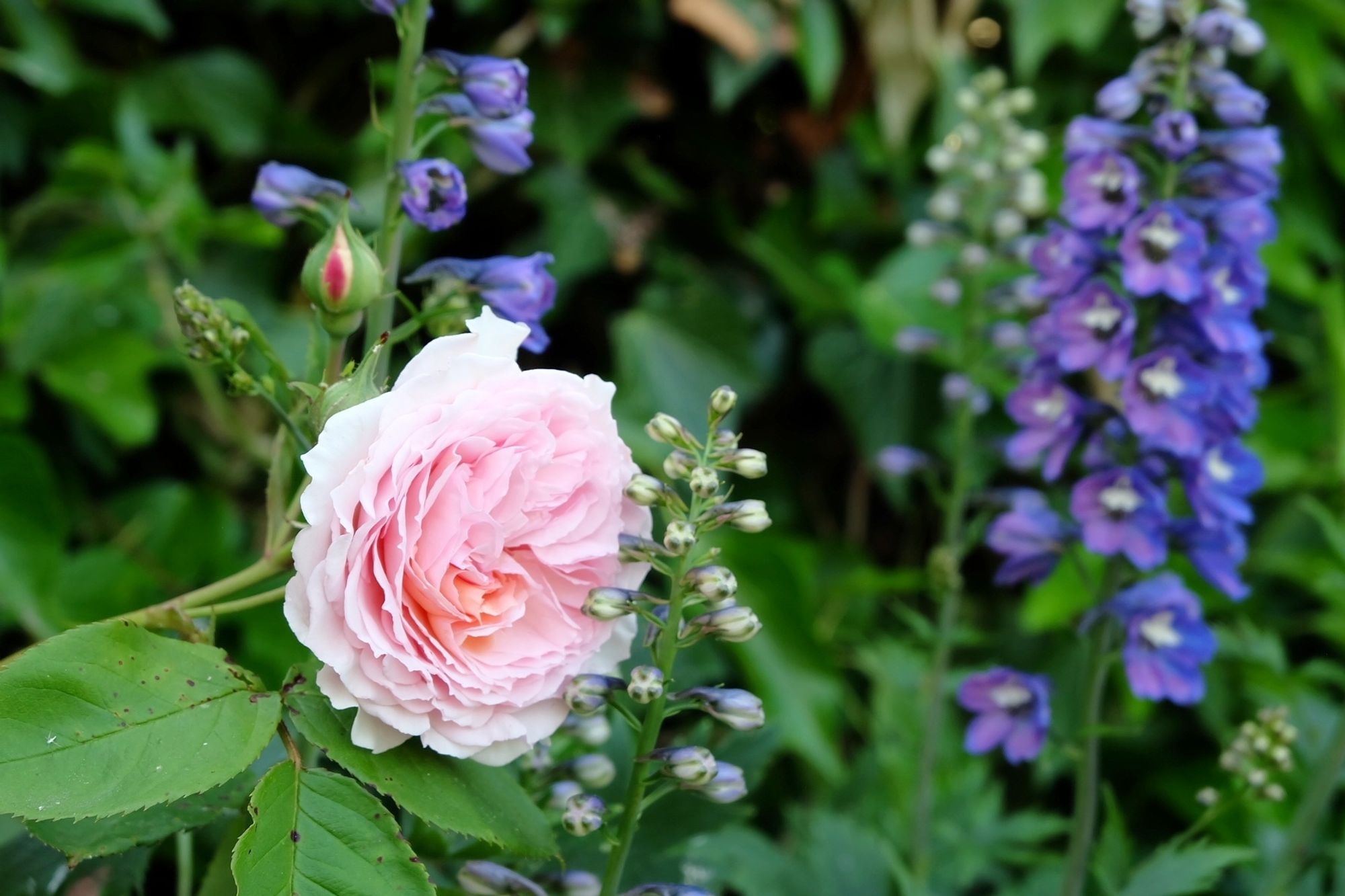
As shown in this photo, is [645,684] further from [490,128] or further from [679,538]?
[490,128]

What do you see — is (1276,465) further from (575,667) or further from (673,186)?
(575,667)

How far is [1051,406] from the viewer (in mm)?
910

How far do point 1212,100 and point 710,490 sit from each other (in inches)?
22.3

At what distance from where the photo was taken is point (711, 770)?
→ 0.56 metres

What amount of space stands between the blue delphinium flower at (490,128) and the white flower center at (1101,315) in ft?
1.39

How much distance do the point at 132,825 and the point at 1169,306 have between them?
29.5 inches

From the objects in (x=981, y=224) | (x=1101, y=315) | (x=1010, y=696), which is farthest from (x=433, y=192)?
(x=981, y=224)

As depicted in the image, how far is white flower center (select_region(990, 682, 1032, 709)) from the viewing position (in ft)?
3.11

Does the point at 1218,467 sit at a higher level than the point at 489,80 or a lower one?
lower

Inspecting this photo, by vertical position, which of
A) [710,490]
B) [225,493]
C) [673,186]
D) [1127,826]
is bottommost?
[1127,826]

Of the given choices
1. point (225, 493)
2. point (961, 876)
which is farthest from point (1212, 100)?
point (225, 493)

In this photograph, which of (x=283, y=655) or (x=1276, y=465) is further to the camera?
(x=1276, y=465)

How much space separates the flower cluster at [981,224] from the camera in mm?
1222

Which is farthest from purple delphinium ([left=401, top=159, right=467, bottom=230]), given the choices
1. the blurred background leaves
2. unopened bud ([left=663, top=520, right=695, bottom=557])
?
the blurred background leaves
